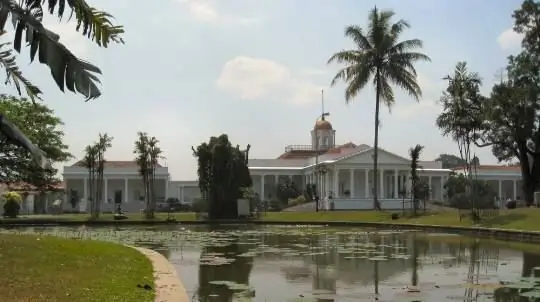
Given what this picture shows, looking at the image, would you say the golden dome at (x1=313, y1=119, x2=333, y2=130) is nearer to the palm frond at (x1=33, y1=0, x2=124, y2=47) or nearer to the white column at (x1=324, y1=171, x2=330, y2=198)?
the white column at (x1=324, y1=171, x2=330, y2=198)

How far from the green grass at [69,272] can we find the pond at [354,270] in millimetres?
1370

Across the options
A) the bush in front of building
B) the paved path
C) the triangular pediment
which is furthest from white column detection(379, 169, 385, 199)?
the paved path

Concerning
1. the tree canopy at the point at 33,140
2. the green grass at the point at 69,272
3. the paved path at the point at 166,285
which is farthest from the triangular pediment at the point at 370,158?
the paved path at the point at 166,285

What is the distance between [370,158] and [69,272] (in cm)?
6217

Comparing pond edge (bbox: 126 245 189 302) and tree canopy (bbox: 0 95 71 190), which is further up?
tree canopy (bbox: 0 95 71 190)

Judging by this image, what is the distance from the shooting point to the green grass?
9789 millimetres

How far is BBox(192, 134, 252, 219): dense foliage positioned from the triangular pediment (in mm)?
21180

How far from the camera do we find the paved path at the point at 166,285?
35.1 ft

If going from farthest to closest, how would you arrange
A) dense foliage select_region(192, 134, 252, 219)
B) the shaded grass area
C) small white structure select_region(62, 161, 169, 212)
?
1. small white structure select_region(62, 161, 169, 212)
2. dense foliage select_region(192, 134, 252, 219)
3. the shaded grass area

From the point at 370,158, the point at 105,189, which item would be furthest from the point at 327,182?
the point at 105,189

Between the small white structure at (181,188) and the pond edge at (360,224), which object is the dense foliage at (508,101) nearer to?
the pond edge at (360,224)

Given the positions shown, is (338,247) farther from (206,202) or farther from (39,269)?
(206,202)

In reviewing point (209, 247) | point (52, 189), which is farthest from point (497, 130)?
point (52, 189)

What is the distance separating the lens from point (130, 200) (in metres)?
83.2
